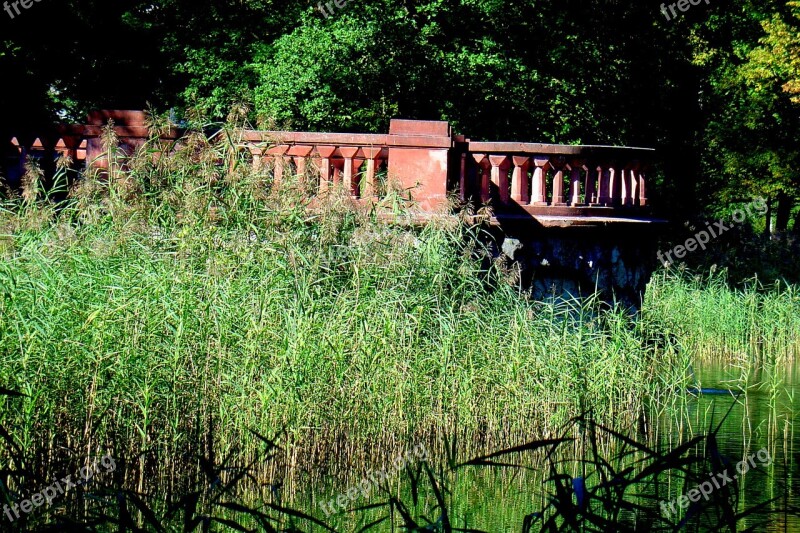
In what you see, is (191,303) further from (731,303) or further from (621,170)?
(731,303)

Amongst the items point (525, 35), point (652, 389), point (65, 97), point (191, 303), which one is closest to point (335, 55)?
point (525, 35)

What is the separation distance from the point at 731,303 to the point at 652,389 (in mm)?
6241

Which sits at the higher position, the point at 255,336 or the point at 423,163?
the point at 423,163

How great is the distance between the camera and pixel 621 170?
1228 cm

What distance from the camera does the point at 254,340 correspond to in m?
7.00

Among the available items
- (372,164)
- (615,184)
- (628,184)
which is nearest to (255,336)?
(372,164)

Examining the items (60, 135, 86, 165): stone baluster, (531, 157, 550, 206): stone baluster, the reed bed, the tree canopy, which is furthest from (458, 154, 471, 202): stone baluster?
the tree canopy

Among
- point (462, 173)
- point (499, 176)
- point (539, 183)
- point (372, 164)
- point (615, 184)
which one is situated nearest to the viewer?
point (372, 164)

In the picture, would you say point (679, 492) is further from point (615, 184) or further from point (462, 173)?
point (615, 184)

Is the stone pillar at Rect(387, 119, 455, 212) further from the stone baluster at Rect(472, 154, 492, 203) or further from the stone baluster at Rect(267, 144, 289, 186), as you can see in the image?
the stone baluster at Rect(267, 144, 289, 186)

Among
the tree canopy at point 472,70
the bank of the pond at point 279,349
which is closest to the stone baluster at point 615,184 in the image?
the bank of the pond at point 279,349

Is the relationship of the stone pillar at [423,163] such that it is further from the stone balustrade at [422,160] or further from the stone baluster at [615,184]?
the stone baluster at [615,184]

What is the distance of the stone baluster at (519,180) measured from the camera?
11055mm

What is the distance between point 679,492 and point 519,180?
494cm
